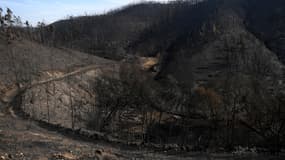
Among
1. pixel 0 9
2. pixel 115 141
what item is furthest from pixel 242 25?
pixel 115 141

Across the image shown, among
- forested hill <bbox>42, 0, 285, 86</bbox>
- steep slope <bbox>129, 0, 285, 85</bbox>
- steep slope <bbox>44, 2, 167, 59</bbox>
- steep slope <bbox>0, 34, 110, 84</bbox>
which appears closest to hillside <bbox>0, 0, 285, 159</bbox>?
steep slope <bbox>0, 34, 110, 84</bbox>

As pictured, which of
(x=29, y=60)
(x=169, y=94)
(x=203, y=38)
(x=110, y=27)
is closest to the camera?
(x=169, y=94)

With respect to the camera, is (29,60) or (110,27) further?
(110,27)

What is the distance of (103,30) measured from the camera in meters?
132

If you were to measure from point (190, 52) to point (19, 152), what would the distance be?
5830 centimetres

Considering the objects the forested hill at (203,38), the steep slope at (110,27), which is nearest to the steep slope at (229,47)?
the forested hill at (203,38)

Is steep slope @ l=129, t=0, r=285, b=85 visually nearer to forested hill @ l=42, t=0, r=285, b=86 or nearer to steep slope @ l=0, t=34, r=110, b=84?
forested hill @ l=42, t=0, r=285, b=86

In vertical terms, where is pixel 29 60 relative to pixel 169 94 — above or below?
above

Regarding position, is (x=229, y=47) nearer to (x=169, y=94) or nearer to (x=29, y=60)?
(x=169, y=94)

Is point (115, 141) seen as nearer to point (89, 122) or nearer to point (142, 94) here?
point (89, 122)

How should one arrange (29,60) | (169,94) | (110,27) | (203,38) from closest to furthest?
(169,94) → (29,60) → (203,38) → (110,27)

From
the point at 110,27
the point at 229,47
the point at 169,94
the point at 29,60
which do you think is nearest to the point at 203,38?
the point at 229,47

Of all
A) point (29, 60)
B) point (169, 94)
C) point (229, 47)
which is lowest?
point (169, 94)

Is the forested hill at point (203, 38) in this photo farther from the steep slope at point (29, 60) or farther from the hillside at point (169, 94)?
the steep slope at point (29, 60)
